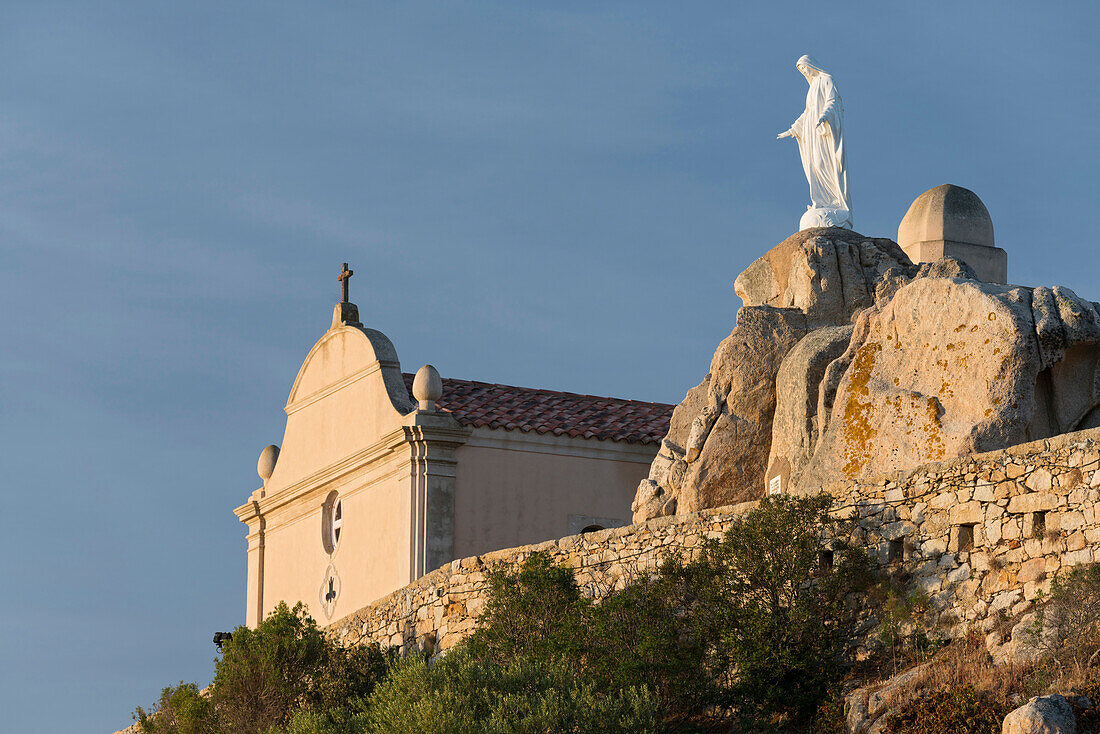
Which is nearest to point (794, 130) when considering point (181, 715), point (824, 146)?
point (824, 146)

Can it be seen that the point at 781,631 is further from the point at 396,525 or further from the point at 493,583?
the point at 396,525

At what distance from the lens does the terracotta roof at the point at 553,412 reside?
2478 centimetres

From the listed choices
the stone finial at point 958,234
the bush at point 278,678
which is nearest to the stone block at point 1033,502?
the bush at point 278,678

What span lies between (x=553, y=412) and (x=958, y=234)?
6.41m

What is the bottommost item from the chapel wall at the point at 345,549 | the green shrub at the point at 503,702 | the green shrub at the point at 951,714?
the green shrub at the point at 951,714

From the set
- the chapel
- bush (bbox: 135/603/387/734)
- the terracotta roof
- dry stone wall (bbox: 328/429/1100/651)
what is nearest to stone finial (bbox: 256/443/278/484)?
the chapel

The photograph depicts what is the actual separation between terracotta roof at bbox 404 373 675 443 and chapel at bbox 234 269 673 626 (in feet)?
0.10

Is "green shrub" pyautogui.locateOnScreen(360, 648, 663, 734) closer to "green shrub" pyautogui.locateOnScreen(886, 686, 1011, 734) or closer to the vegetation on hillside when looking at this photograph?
the vegetation on hillside

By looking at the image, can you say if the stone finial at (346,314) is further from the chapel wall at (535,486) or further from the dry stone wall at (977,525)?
the dry stone wall at (977,525)

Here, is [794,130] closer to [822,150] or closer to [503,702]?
[822,150]

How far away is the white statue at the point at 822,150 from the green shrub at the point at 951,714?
9704 millimetres

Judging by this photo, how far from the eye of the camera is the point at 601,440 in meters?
25.3

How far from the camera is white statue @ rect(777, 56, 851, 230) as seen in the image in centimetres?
2291

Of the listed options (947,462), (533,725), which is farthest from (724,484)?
(533,725)
